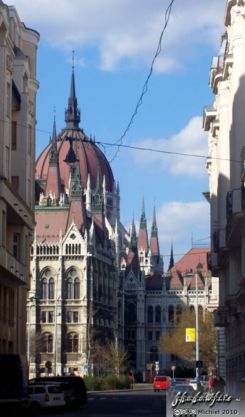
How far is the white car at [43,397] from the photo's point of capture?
42375 mm

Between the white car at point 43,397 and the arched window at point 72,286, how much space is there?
11449cm

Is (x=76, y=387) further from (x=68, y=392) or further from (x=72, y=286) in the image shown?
(x=72, y=286)

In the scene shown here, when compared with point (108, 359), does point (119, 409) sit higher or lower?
lower

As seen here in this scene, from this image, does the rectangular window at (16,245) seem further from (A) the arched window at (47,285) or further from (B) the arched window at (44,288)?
(B) the arched window at (44,288)

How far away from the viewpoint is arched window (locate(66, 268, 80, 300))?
6235 inches

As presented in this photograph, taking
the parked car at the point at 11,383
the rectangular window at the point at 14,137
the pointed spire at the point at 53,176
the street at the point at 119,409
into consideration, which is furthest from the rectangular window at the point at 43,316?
the parked car at the point at 11,383

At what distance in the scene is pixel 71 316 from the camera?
518 ft

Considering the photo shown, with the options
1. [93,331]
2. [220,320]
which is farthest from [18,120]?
[93,331]

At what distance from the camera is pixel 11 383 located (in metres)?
35.4

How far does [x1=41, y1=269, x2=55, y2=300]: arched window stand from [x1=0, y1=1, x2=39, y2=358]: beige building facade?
319 feet

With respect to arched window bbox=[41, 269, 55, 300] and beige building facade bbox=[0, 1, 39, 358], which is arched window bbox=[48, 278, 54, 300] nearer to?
arched window bbox=[41, 269, 55, 300]

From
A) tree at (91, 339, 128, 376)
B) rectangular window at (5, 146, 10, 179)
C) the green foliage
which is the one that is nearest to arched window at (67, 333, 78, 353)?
tree at (91, 339, 128, 376)

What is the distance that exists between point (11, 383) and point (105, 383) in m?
60.9

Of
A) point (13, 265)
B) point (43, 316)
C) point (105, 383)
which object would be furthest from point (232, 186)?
point (43, 316)
